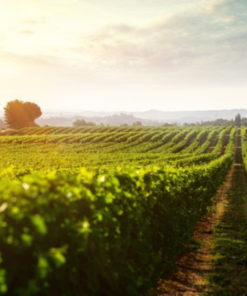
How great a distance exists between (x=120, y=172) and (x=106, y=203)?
152 cm

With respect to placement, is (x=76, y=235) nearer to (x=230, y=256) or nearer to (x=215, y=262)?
(x=215, y=262)

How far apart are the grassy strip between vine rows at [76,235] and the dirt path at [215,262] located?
6.32 feet

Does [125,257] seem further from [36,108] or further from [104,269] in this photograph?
[36,108]

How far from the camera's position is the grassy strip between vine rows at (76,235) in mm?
4352

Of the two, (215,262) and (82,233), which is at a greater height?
(82,233)

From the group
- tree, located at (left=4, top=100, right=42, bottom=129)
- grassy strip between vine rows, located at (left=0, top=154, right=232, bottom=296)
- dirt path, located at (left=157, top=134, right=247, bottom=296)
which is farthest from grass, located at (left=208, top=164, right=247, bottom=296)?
tree, located at (left=4, top=100, right=42, bottom=129)

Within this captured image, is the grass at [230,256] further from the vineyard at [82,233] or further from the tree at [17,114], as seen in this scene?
the tree at [17,114]

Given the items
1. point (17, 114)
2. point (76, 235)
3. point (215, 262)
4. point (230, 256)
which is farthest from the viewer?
point (17, 114)

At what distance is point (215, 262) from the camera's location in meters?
11.7

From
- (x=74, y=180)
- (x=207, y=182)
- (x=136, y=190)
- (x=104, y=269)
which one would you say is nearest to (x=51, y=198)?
(x=74, y=180)

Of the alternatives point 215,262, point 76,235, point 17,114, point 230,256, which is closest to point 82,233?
point 76,235

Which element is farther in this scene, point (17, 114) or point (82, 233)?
point (17, 114)

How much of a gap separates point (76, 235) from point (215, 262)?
836 cm

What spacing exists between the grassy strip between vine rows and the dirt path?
6.32 ft
